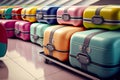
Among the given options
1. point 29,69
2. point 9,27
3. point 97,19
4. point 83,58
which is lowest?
point 29,69

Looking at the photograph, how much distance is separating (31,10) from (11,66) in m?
1.33

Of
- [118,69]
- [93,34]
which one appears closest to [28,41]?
[93,34]

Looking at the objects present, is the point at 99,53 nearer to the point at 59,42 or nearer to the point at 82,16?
the point at 59,42

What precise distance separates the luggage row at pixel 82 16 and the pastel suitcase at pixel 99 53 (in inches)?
7.7

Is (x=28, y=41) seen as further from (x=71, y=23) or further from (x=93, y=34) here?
(x=93, y=34)

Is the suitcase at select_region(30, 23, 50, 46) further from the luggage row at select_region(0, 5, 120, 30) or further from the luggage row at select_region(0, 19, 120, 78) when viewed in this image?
the luggage row at select_region(0, 19, 120, 78)

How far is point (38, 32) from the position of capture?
2.60 m

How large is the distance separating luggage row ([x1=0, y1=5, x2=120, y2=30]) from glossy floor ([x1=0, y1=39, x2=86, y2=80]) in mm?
548

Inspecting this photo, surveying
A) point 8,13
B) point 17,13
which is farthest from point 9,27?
point 8,13

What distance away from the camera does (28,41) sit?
10.1ft

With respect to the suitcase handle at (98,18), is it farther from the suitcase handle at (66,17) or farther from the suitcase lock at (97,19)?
the suitcase handle at (66,17)

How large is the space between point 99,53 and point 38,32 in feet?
4.78

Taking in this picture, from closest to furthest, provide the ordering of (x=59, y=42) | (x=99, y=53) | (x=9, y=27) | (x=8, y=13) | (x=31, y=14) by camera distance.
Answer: (x=99, y=53)
(x=59, y=42)
(x=31, y=14)
(x=9, y=27)
(x=8, y=13)

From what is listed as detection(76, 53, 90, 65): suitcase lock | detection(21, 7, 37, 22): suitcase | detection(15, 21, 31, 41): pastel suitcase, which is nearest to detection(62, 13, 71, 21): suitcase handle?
detection(76, 53, 90, 65): suitcase lock
